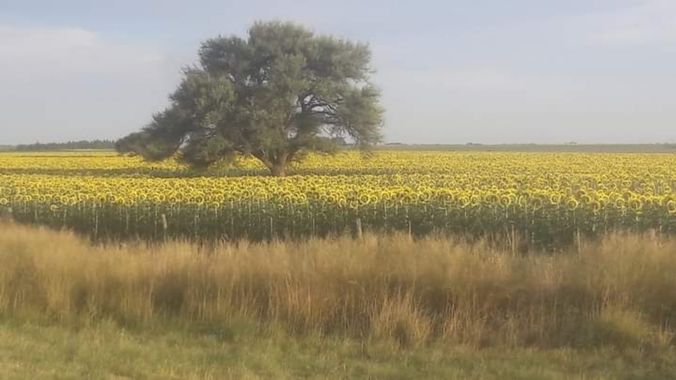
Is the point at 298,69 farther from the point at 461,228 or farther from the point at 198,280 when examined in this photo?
the point at 198,280

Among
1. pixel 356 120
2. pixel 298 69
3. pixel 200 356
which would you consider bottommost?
pixel 200 356

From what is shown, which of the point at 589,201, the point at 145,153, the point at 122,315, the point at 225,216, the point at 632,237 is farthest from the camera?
the point at 145,153

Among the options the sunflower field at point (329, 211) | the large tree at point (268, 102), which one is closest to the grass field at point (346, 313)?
the sunflower field at point (329, 211)

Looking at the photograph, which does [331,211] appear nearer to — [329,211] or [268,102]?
[329,211]

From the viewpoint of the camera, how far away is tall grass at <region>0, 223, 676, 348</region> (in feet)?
26.0

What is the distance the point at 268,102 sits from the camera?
38.7 metres

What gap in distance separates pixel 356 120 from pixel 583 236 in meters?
26.6

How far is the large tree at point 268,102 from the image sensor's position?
38344 millimetres

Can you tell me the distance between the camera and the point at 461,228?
15484mm

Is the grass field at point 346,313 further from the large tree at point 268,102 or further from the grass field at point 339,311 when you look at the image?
the large tree at point 268,102

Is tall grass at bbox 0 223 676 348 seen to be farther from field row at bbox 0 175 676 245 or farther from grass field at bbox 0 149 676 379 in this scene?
field row at bbox 0 175 676 245

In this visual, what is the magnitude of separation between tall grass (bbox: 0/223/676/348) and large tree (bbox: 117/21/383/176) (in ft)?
92.6

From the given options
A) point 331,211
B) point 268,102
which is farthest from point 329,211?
point 268,102

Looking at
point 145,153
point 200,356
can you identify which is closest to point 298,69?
point 145,153
